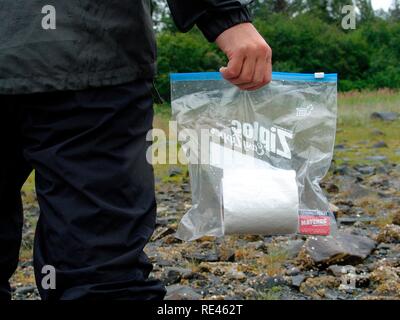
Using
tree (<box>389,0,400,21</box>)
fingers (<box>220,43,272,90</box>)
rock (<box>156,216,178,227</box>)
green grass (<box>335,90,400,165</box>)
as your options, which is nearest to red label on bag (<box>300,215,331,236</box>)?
fingers (<box>220,43,272,90</box>)

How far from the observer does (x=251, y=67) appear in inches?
61.6

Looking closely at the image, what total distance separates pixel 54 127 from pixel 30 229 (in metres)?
2.94

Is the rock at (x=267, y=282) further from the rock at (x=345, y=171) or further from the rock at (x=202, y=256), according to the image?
the rock at (x=345, y=171)

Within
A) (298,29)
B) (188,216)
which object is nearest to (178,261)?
(188,216)

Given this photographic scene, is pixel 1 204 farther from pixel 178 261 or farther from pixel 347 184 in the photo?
pixel 347 184

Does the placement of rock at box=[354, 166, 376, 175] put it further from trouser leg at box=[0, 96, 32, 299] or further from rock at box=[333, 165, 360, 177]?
trouser leg at box=[0, 96, 32, 299]

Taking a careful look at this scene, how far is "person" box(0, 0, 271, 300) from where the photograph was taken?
56.4 inches

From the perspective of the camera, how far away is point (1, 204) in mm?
1659

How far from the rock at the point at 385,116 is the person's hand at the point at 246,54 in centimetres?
1076

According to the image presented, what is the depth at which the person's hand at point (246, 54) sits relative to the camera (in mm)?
1540

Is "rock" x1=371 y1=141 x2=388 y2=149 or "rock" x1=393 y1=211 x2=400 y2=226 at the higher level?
"rock" x1=371 y1=141 x2=388 y2=149

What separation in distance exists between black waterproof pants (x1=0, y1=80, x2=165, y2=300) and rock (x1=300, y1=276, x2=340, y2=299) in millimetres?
1196

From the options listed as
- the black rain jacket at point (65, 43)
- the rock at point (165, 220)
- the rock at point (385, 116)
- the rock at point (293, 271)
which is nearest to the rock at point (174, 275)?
the rock at point (293, 271)

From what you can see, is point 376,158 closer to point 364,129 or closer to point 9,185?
point 364,129
